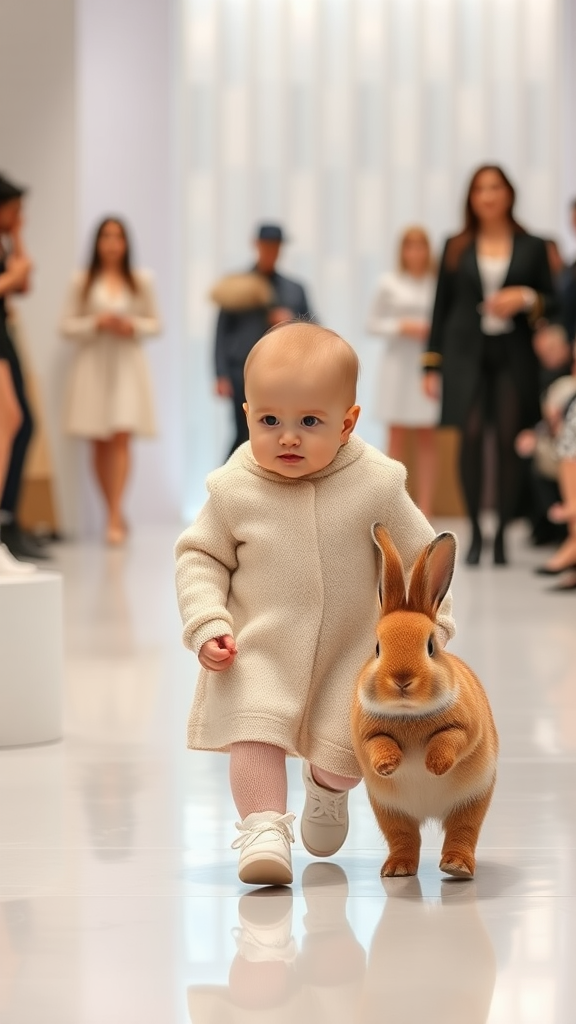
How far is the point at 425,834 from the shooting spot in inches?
99.0

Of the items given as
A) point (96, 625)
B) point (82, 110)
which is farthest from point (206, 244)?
point (96, 625)

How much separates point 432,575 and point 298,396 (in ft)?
1.00

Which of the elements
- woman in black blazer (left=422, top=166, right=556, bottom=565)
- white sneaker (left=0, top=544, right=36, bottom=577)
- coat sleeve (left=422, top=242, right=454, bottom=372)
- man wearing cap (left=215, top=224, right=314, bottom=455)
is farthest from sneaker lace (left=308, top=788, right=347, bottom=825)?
man wearing cap (left=215, top=224, right=314, bottom=455)

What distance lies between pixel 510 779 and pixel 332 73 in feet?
27.0

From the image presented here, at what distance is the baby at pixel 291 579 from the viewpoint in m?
2.24

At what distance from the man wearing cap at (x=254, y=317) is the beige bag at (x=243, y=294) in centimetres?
1

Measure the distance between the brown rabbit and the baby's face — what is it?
5.5 inches

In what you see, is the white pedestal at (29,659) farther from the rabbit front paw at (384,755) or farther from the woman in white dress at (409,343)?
the woman in white dress at (409,343)

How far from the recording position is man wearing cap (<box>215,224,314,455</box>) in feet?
27.4

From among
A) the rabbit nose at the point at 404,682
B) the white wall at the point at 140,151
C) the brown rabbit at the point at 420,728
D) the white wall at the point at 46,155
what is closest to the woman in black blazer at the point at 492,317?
the white wall at the point at 46,155

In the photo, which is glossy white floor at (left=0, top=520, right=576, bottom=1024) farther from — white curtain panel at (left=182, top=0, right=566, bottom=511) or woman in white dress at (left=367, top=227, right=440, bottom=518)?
white curtain panel at (left=182, top=0, right=566, bottom=511)

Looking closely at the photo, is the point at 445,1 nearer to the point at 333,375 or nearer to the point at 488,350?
the point at 488,350

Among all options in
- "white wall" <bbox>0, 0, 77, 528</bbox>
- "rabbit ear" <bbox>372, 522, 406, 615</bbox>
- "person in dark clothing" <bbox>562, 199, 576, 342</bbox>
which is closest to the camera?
"rabbit ear" <bbox>372, 522, 406, 615</bbox>

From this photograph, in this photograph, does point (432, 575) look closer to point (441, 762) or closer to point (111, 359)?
point (441, 762)
